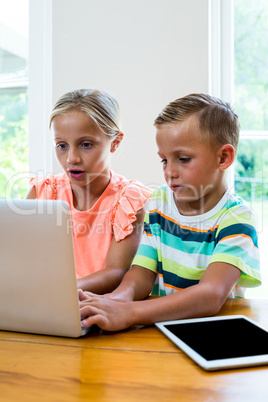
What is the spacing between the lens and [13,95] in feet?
8.50

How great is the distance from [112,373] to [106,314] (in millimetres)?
184

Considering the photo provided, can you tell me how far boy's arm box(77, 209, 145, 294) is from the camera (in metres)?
1.21

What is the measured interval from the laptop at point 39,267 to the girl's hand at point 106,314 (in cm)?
3

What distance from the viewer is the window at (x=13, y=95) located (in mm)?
2521

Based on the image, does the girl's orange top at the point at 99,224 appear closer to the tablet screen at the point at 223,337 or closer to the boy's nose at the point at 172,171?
the boy's nose at the point at 172,171

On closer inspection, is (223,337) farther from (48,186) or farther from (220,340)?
(48,186)

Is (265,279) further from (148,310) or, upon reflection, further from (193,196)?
(148,310)

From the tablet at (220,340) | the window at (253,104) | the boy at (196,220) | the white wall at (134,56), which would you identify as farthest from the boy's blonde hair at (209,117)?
the window at (253,104)

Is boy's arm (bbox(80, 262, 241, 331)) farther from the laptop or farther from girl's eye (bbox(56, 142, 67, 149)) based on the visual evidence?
girl's eye (bbox(56, 142, 67, 149))

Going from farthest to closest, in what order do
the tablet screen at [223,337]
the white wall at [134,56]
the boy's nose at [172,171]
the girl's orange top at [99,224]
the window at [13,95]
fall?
the window at [13,95] < the white wall at [134,56] < the girl's orange top at [99,224] < the boy's nose at [172,171] < the tablet screen at [223,337]

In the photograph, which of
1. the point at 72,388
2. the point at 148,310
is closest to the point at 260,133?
the point at 148,310

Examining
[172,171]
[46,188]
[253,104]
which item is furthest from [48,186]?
→ [253,104]

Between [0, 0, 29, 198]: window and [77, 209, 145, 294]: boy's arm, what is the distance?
53.7 inches

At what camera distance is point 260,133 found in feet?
7.22
